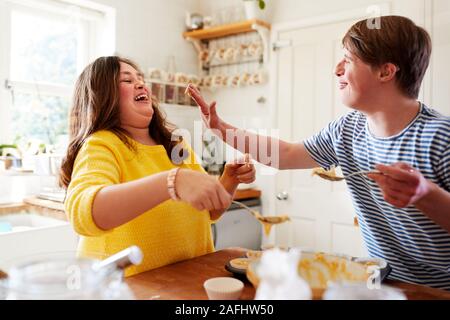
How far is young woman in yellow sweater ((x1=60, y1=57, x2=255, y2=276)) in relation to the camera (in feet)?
2.94

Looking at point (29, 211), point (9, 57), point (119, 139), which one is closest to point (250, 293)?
point (119, 139)

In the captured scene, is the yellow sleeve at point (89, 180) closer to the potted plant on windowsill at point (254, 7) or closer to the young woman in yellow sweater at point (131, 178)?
the young woman in yellow sweater at point (131, 178)

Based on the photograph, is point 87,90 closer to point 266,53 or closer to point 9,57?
point 9,57

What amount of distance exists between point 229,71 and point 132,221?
254 cm

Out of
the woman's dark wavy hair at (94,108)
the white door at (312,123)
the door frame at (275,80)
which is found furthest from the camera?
the door frame at (275,80)

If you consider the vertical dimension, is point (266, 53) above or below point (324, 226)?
above

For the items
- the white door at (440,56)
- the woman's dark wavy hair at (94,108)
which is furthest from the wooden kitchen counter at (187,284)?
the white door at (440,56)

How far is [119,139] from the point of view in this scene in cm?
118

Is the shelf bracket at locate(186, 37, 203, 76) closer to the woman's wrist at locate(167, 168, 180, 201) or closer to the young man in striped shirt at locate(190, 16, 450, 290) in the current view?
the young man in striped shirt at locate(190, 16, 450, 290)

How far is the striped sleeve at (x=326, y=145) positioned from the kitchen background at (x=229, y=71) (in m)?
1.40

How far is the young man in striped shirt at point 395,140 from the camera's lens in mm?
1048

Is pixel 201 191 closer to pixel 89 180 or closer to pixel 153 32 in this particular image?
pixel 89 180

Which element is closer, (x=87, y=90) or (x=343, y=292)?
(x=343, y=292)

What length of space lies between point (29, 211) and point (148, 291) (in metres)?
1.69
